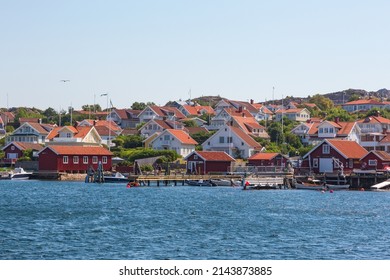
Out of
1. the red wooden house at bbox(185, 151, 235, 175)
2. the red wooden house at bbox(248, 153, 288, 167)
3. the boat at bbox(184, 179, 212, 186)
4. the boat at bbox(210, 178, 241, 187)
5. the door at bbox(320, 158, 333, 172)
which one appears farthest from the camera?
the red wooden house at bbox(248, 153, 288, 167)

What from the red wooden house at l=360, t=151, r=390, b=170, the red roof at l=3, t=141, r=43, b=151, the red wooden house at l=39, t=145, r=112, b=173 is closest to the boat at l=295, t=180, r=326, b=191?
the red wooden house at l=360, t=151, r=390, b=170

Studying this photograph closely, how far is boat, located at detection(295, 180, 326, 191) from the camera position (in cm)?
8638

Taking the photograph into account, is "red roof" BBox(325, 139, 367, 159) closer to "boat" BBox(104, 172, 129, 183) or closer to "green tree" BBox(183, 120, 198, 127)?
"boat" BBox(104, 172, 129, 183)

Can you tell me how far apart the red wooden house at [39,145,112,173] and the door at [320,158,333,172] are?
2839cm

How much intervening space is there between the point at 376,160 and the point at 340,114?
207 ft

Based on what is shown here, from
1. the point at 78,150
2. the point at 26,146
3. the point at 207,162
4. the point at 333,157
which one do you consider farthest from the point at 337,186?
the point at 26,146

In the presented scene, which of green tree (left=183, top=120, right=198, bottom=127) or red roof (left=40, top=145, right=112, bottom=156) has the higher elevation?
green tree (left=183, top=120, right=198, bottom=127)

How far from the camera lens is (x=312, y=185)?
8844 centimetres

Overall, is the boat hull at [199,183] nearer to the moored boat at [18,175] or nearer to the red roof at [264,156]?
the red roof at [264,156]

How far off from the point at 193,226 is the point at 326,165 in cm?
5318

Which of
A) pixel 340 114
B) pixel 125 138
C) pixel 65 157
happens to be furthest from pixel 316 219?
pixel 340 114

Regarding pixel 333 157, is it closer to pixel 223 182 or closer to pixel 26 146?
pixel 223 182
